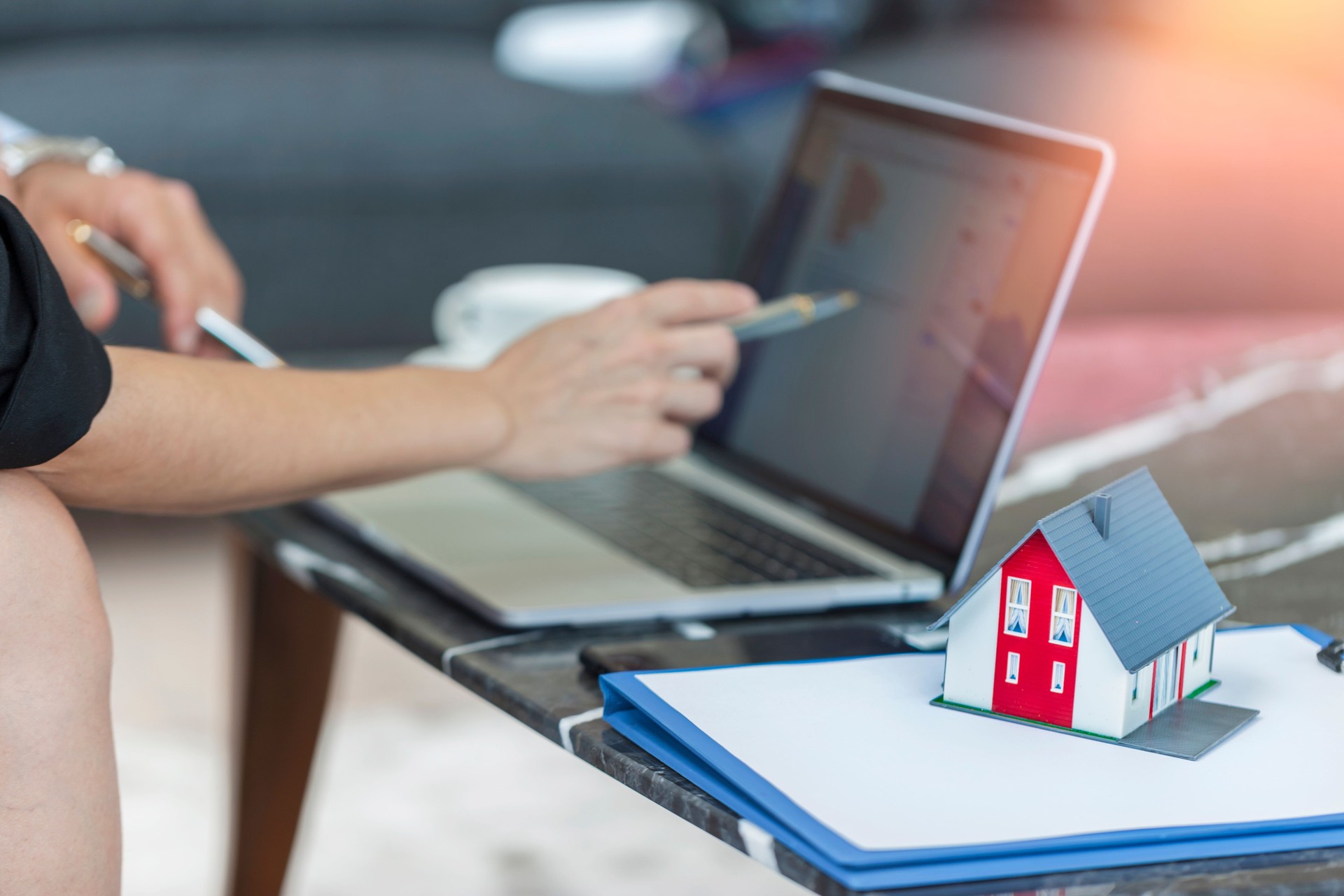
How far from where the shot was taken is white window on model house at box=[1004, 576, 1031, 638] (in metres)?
0.55

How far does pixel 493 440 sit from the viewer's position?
2.43 ft

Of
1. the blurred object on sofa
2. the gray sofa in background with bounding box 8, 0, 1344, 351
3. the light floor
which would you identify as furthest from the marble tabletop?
the blurred object on sofa

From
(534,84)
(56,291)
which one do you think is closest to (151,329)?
(534,84)

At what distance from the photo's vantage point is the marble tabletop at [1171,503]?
1.61 feet

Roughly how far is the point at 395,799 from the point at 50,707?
0.94m

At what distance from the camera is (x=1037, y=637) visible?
54cm

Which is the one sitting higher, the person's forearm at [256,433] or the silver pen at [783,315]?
the silver pen at [783,315]

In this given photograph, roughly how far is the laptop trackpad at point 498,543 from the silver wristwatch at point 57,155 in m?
0.35

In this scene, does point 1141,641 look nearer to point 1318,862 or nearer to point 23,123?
point 1318,862

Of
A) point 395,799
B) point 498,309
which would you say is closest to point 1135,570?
point 498,309

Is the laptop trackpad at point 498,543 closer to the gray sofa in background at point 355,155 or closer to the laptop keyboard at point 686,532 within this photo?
the laptop keyboard at point 686,532

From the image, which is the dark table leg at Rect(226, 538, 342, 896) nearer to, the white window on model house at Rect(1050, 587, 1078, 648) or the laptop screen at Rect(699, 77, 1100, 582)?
the laptop screen at Rect(699, 77, 1100, 582)

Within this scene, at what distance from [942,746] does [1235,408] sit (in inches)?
26.0

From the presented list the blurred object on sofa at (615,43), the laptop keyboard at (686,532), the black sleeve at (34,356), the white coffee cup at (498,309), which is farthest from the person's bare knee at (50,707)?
the blurred object on sofa at (615,43)
